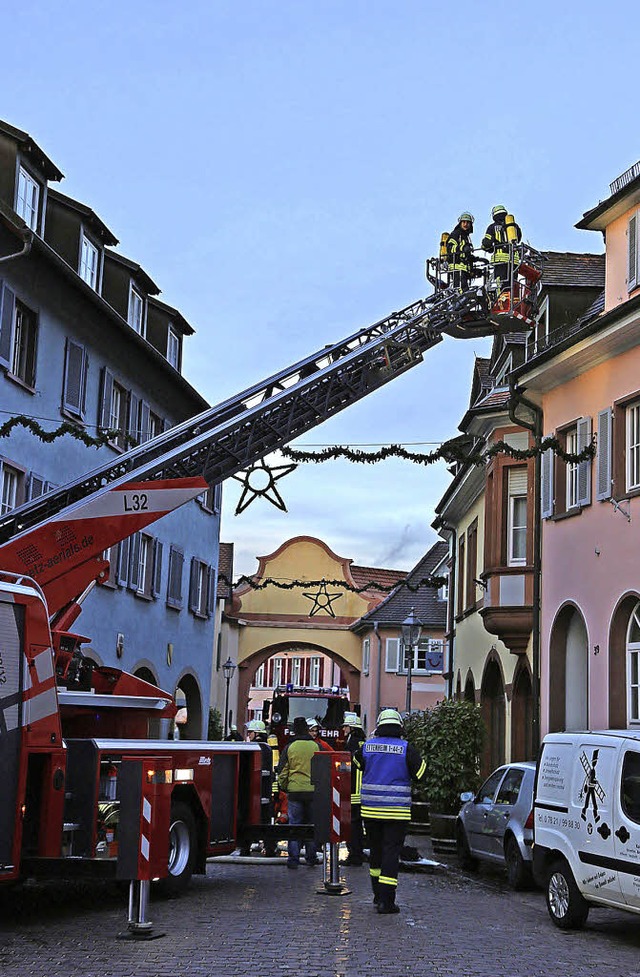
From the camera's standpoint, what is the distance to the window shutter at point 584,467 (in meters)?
20.1

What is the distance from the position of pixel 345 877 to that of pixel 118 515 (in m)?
5.61

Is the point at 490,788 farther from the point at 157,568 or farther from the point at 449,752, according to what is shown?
the point at 157,568

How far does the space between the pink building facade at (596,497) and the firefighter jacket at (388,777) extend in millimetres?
6615

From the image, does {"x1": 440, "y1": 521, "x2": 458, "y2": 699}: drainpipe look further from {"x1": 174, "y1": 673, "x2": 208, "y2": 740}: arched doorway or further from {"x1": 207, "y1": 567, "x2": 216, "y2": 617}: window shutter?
{"x1": 174, "y1": 673, "x2": 208, "y2": 740}: arched doorway

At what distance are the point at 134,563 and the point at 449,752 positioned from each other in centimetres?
894

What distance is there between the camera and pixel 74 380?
23812mm

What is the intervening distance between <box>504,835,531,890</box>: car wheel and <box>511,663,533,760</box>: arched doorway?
919 centimetres

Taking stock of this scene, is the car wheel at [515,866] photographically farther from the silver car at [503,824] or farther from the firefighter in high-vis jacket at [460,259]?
the firefighter in high-vis jacket at [460,259]

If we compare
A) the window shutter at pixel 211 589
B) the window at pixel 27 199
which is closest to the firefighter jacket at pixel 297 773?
the window at pixel 27 199

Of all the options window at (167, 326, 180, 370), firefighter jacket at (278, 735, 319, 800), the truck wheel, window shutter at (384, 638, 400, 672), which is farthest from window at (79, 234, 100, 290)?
window shutter at (384, 638, 400, 672)

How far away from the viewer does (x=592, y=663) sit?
774 inches

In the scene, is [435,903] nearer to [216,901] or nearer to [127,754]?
[216,901]

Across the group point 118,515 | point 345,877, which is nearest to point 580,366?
point 345,877

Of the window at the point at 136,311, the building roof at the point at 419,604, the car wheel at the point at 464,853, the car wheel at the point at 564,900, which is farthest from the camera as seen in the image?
the building roof at the point at 419,604
